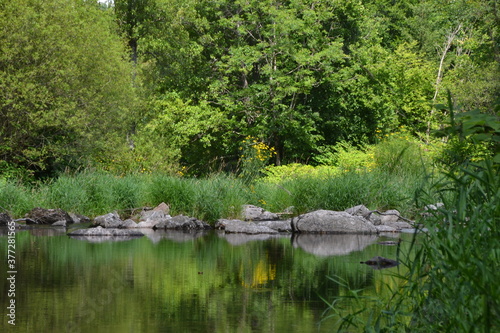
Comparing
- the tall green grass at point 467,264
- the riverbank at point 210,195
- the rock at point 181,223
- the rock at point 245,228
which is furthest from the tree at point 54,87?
the tall green grass at point 467,264

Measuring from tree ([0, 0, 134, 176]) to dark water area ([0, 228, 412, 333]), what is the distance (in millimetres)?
10090

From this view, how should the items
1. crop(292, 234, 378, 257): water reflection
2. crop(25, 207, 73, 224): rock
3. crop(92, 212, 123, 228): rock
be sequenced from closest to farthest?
crop(292, 234, 378, 257): water reflection
crop(92, 212, 123, 228): rock
crop(25, 207, 73, 224): rock

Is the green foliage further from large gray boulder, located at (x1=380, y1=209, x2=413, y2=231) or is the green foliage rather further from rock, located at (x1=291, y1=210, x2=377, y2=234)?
large gray boulder, located at (x1=380, y1=209, x2=413, y2=231)

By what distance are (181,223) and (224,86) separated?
1178 cm

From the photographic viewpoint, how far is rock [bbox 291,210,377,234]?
49.9 feet

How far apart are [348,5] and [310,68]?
9.54ft

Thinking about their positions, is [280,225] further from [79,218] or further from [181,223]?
[79,218]

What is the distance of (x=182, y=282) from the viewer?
8.43 metres

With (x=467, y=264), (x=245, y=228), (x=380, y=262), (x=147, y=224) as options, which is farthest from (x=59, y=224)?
(x=467, y=264)

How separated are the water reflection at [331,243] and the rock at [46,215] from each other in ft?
19.7

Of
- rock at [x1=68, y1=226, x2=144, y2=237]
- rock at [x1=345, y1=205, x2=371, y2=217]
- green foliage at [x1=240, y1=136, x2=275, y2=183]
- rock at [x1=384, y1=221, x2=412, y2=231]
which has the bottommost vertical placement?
rock at [x1=68, y1=226, x2=144, y2=237]

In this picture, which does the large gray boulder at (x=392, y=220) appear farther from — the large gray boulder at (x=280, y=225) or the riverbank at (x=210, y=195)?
the large gray boulder at (x=280, y=225)

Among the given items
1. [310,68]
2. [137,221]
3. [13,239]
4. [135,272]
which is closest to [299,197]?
[137,221]

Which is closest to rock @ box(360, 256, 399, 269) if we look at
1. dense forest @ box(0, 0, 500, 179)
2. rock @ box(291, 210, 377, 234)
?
rock @ box(291, 210, 377, 234)
